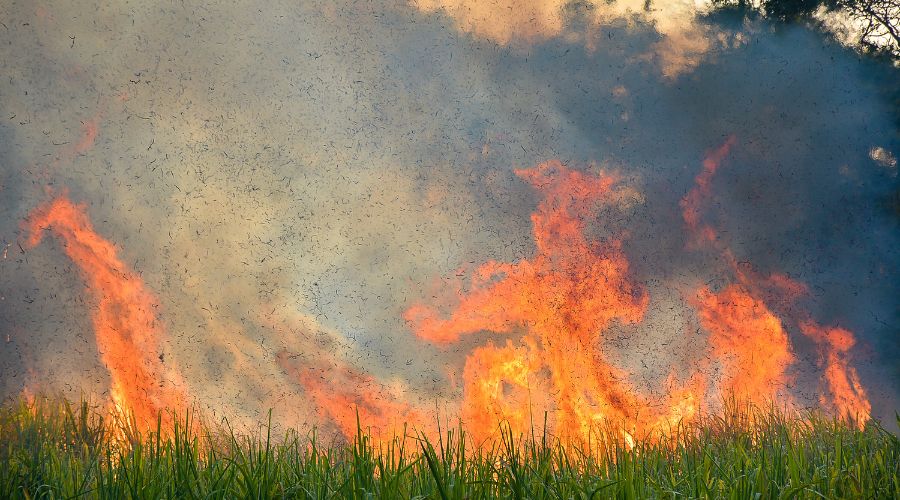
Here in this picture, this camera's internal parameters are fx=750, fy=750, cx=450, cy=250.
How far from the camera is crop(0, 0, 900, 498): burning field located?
5227 millimetres

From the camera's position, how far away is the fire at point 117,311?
5.13 meters

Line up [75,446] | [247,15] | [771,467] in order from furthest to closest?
[247,15]
[75,446]
[771,467]

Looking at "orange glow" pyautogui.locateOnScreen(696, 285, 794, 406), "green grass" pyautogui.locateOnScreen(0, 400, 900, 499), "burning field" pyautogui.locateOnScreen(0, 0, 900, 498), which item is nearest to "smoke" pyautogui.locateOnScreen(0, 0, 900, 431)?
"burning field" pyautogui.locateOnScreen(0, 0, 900, 498)

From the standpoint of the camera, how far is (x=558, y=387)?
226 inches

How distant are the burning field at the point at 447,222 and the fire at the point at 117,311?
19 mm

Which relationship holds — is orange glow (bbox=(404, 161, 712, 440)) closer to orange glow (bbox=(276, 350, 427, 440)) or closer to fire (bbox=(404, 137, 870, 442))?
fire (bbox=(404, 137, 870, 442))

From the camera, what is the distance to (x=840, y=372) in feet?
20.0

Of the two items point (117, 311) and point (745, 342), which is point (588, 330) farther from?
point (117, 311)

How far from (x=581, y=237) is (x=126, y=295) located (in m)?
3.42

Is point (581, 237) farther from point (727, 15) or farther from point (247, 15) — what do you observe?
point (247, 15)

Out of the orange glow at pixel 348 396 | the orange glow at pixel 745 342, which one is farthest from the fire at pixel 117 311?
the orange glow at pixel 745 342

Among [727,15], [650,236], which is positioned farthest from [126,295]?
[727,15]

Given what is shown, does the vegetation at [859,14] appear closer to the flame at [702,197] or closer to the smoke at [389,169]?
the smoke at [389,169]

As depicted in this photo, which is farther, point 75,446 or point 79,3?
point 79,3
